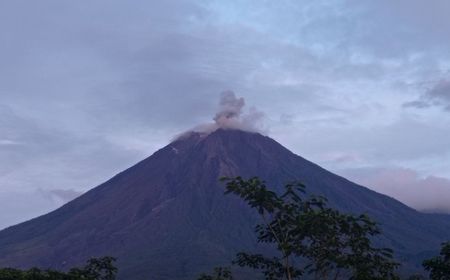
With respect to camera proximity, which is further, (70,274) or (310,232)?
(70,274)

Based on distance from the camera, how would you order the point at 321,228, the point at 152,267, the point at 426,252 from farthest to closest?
the point at 426,252 → the point at 152,267 → the point at 321,228

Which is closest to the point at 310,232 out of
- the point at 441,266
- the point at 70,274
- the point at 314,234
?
the point at 314,234

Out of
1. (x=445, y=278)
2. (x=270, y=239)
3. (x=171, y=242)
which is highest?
(x=171, y=242)

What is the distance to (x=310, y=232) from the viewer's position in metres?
19.8

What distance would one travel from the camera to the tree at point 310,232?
19.7 meters

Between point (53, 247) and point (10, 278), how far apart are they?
A: 16453cm

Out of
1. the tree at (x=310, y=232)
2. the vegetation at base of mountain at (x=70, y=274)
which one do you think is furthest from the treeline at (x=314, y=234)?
the vegetation at base of mountain at (x=70, y=274)

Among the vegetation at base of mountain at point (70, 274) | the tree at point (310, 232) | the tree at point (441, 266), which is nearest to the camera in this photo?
the tree at point (310, 232)

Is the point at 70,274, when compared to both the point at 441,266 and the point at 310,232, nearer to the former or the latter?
the point at 310,232

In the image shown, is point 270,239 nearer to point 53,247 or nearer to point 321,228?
point 321,228

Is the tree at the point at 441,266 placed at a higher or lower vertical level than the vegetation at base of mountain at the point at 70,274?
lower

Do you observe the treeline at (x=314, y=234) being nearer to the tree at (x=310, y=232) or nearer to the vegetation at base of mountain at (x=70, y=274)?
the tree at (x=310, y=232)

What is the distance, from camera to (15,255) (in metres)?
179

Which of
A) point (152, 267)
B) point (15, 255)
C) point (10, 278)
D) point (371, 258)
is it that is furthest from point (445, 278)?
point (15, 255)
